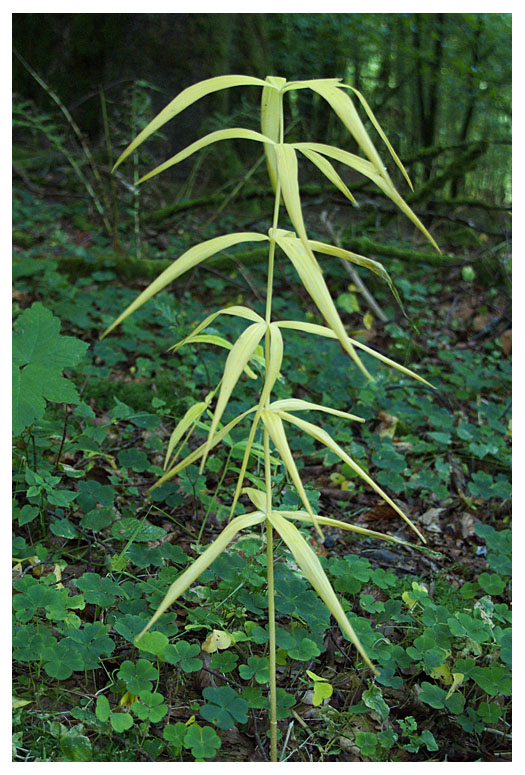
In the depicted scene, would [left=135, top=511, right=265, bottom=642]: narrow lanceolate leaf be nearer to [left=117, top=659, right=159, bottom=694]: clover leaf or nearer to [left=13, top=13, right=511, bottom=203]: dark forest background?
[left=117, top=659, right=159, bottom=694]: clover leaf

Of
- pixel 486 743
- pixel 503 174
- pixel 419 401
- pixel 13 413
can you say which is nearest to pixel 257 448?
pixel 13 413

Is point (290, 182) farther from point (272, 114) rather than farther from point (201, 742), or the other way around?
point (201, 742)

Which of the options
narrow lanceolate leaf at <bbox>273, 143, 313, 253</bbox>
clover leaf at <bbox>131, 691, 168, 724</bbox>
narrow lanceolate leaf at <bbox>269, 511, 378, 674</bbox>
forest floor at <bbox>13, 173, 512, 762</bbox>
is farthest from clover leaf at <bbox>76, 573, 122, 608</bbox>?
narrow lanceolate leaf at <bbox>273, 143, 313, 253</bbox>

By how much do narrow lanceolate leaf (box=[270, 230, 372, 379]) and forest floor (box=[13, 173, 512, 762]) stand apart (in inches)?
27.8

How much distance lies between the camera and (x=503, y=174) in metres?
6.94

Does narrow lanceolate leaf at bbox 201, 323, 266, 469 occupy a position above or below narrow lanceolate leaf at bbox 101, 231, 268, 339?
below

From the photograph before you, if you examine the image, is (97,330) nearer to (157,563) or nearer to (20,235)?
(20,235)

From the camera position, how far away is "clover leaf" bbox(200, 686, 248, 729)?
1122 millimetres

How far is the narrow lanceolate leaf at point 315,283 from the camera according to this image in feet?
2.53

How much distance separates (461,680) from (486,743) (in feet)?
0.46

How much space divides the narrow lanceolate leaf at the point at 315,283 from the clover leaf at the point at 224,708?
2.43 ft

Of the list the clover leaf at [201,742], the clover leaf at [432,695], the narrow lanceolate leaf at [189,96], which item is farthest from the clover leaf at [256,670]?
the narrow lanceolate leaf at [189,96]

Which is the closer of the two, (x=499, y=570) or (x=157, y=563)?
(x=157, y=563)

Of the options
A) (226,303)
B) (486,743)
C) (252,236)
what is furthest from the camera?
(226,303)
